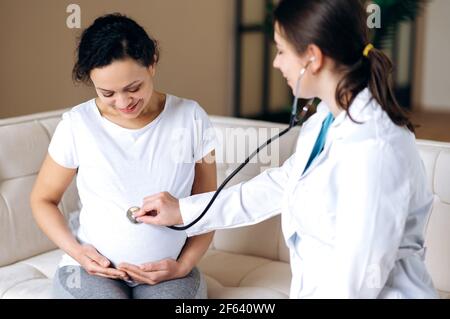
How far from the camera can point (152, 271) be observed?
5.60 ft

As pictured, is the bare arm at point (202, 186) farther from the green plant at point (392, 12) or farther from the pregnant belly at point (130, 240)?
the green plant at point (392, 12)

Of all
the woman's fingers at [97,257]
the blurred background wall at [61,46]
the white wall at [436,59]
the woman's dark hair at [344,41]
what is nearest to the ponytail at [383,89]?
the woman's dark hair at [344,41]

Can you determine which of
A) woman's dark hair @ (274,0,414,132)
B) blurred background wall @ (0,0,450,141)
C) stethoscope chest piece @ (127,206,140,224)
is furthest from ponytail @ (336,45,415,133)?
blurred background wall @ (0,0,450,141)

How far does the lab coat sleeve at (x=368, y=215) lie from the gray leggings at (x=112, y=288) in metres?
0.48

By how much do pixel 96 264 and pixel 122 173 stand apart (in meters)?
0.22

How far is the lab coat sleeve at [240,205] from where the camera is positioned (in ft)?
5.38

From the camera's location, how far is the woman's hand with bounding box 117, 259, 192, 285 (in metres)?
1.70

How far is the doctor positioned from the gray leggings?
1.10ft

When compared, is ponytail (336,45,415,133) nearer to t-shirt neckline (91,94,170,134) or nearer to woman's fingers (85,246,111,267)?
t-shirt neckline (91,94,170,134)

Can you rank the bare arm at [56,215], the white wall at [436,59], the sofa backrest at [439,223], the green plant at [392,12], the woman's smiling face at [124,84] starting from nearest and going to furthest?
the woman's smiling face at [124,84] < the bare arm at [56,215] < the sofa backrest at [439,223] < the green plant at [392,12] < the white wall at [436,59]

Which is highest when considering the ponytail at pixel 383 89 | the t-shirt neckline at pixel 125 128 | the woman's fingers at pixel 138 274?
the ponytail at pixel 383 89
